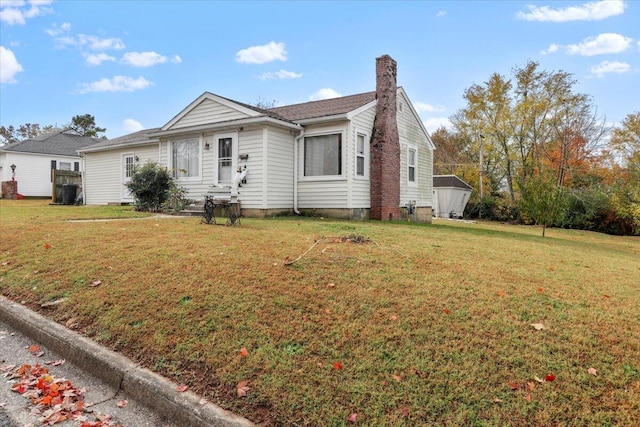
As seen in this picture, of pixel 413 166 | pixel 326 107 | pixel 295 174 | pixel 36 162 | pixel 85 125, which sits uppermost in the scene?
pixel 85 125

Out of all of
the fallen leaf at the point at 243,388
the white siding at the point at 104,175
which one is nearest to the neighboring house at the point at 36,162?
the white siding at the point at 104,175

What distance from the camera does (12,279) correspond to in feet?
16.6

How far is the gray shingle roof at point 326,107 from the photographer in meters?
12.3

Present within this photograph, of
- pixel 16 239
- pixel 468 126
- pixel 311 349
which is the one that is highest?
pixel 468 126

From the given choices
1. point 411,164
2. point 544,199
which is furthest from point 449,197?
point 544,199

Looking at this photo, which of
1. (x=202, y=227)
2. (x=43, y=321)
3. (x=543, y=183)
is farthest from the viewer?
(x=543, y=183)

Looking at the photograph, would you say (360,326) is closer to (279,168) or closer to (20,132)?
(279,168)

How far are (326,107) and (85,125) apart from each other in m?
49.3

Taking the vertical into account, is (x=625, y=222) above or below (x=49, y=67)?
below

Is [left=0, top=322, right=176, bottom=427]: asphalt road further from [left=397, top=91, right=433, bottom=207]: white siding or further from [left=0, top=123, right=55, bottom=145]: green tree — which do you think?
[left=0, top=123, right=55, bottom=145]: green tree

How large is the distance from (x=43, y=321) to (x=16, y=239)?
3.92 metres

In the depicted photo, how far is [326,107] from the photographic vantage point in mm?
13523

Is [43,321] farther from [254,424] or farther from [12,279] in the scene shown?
[254,424]

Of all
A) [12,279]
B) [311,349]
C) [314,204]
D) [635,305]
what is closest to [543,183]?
[314,204]
